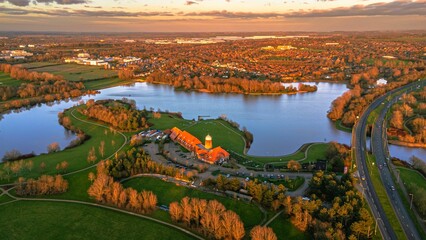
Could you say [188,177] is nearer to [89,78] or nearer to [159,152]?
[159,152]

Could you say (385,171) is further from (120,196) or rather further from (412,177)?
(120,196)

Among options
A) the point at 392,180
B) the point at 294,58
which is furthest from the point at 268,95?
the point at 294,58

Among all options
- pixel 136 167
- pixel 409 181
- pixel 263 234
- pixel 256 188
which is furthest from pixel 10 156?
pixel 409 181

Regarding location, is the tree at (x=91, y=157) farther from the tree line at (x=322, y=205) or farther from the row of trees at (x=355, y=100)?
the row of trees at (x=355, y=100)

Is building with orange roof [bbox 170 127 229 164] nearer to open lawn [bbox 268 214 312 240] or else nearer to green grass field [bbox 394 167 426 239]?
open lawn [bbox 268 214 312 240]

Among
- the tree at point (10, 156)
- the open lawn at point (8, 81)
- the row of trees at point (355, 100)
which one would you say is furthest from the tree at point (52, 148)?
the open lawn at point (8, 81)

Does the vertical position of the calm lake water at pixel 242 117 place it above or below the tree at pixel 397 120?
below
